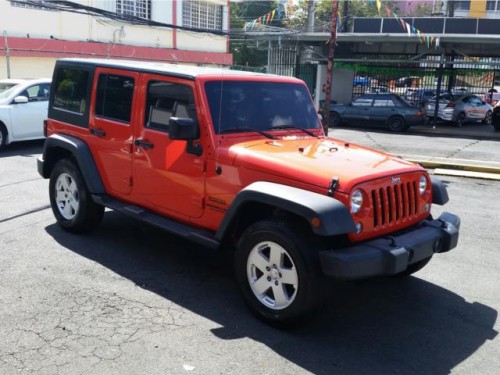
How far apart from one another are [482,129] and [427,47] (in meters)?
4.09

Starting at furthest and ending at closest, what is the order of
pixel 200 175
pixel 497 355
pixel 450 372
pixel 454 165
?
1. pixel 454 165
2. pixel 200 175
3. pixel 497 355
4. pixel 450 372

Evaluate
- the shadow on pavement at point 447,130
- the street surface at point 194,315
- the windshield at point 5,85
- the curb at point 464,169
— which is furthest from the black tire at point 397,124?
the street surface at point 194,315

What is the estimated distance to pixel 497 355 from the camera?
3.93 m

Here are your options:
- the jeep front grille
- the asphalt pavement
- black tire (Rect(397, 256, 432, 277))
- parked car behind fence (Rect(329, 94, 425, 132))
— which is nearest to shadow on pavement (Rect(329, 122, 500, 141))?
the asphalt pavement

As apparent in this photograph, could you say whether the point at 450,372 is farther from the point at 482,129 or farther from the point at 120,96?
the point at 482,129

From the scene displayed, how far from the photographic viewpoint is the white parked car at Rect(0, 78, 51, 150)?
39.0 ft

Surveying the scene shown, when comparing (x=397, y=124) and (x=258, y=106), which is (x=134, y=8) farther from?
(x=258, y=106)

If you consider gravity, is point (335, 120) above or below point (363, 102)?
below

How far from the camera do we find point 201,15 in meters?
34.0

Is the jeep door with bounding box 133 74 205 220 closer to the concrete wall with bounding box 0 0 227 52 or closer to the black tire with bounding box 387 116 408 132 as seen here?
the black tire with bounding box 387 116 408 132

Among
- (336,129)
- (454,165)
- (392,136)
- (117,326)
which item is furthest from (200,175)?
(336,129)

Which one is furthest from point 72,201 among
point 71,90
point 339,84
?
point 339,84

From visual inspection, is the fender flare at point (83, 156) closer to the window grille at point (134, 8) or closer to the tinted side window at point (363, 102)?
the tinted side window at point (363, 102)

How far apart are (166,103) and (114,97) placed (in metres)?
0.83
